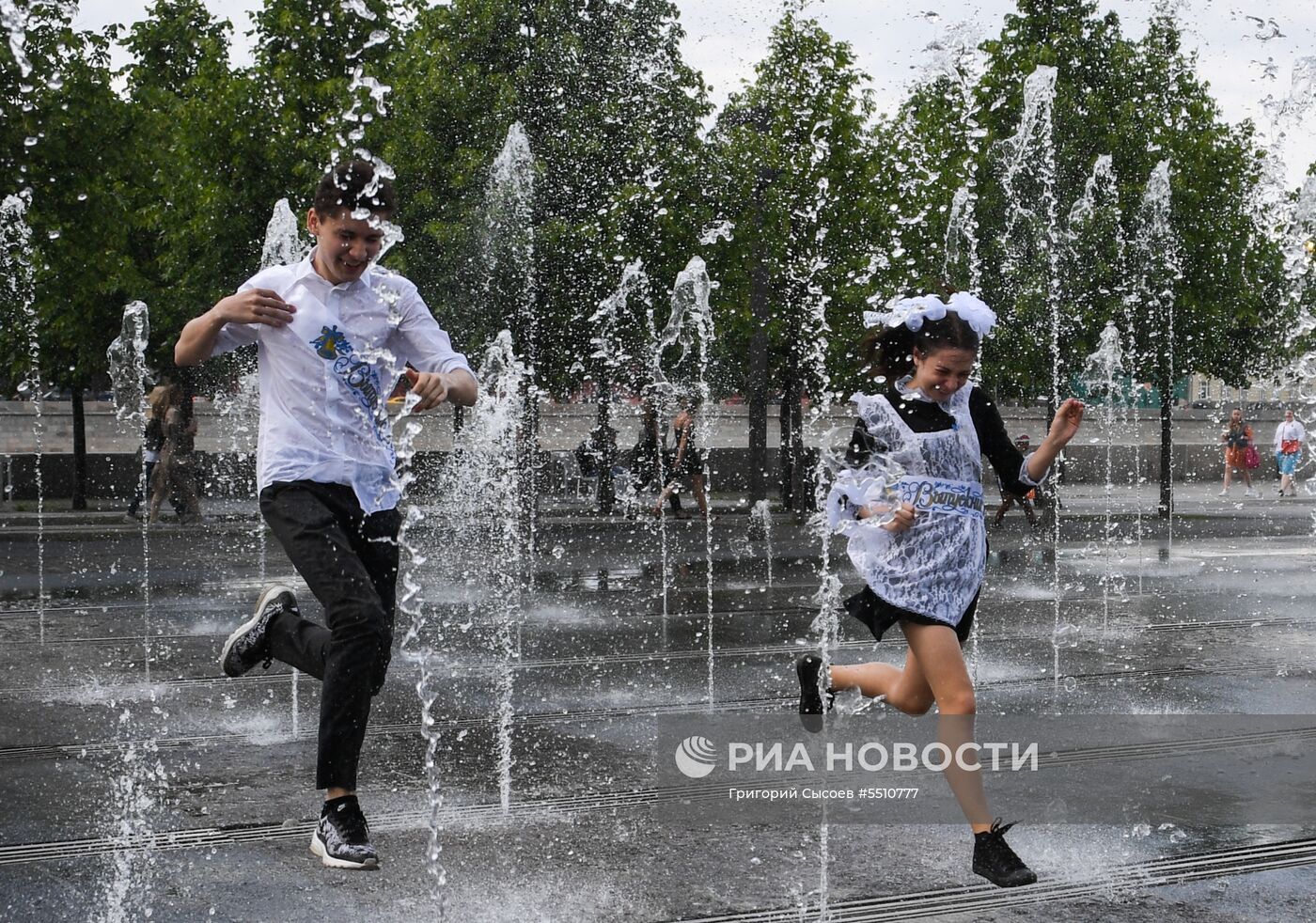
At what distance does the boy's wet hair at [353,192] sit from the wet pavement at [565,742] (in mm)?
2019

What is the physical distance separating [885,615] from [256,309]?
215 centimetres

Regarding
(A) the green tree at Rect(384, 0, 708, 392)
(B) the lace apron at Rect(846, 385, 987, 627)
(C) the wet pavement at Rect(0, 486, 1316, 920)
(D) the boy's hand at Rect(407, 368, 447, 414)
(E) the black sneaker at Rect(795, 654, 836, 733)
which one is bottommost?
(C) the wet pavement at Rect(0, 486, 1316, 920)

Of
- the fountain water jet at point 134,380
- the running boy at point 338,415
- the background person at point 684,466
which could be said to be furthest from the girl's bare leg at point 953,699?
the background person at point 684,466

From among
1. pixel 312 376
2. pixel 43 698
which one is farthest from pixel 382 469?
pixel 43 698

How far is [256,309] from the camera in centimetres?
444

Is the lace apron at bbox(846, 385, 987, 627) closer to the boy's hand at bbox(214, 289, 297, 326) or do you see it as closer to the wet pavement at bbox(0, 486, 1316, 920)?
the wet pavement at bbox(0, 486, 1316, 920)

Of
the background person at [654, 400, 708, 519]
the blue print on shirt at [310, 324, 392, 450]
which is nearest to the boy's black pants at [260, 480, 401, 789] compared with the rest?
the blue print on shirt at [310, 324, 392, 450]

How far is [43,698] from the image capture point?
26.2ft

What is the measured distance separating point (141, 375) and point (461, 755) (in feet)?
90.6

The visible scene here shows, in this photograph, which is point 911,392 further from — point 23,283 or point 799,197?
point 23,283

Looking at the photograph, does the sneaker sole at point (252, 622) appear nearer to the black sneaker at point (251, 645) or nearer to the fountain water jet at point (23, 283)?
the black sneaker at point (251, 645)

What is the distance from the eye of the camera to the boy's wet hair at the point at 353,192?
14.7ft

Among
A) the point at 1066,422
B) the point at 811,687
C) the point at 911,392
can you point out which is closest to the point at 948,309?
the point at 911,392

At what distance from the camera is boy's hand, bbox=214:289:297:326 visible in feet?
14.5
